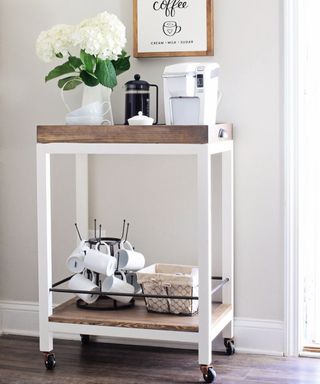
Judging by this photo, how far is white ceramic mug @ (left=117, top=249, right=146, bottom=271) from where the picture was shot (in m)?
3.17

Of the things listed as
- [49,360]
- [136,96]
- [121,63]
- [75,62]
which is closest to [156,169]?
[136,96]

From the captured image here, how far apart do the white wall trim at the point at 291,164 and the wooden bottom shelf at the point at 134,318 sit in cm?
27

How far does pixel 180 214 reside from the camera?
11.0ft

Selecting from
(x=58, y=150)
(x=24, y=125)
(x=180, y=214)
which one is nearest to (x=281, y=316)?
(x=180, y=214)

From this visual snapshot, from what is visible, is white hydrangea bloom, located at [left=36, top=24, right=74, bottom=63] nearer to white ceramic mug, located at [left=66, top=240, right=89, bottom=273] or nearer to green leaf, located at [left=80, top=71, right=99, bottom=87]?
green leaf, located at [left=80, top=71, right=99, bottom=87]

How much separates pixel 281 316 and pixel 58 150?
3.80 feet

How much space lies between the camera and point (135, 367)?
10.2ft

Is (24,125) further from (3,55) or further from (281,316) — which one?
(281,316)

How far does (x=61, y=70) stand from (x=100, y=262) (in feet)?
2.62

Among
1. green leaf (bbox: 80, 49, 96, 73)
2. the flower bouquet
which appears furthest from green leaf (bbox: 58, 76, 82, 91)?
green leaf (bbox: 80, 49, 96, 73)

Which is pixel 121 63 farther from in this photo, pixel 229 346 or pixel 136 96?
pixel 229 346

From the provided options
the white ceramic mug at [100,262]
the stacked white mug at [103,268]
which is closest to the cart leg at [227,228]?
the stacked white mug at [103,268]

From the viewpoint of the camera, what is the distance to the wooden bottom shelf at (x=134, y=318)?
292 cm

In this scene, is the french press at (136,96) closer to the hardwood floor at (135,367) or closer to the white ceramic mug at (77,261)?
the white ceramic mug at (77,261)
